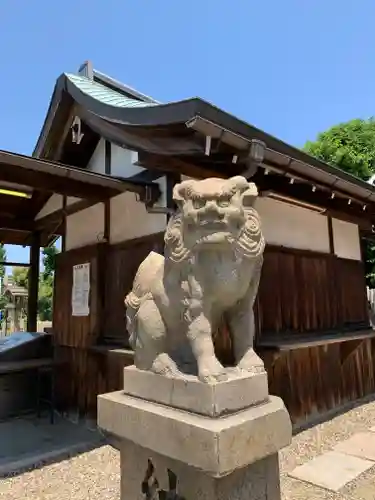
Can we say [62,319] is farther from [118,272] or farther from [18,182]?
[18,182]

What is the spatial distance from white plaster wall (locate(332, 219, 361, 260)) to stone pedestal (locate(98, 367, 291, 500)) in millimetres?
4955

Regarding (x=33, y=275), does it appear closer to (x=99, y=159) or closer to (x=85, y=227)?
(x=85, y=227)

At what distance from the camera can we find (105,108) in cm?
494

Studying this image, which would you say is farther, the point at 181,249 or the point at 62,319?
the point at 62,319

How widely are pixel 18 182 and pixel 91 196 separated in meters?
1.19

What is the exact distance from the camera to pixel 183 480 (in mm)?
2125

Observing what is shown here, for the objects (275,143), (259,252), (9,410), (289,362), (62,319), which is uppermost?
(275,143)

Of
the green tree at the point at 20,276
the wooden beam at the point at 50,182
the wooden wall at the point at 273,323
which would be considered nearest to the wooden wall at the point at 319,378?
the wooden wall at the point at 273,323

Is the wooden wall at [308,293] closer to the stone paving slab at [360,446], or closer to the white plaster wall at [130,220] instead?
the stone paving slab at [360,446]

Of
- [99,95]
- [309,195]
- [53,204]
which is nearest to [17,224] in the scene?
[53,204]

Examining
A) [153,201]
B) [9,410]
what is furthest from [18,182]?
[9,410]

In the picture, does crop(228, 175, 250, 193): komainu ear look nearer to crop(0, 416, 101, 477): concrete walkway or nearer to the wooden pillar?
crop(0, 416, 101, 477): concrete walkway

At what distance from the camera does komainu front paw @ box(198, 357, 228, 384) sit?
6.77 ft

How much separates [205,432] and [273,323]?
3.48 metres
